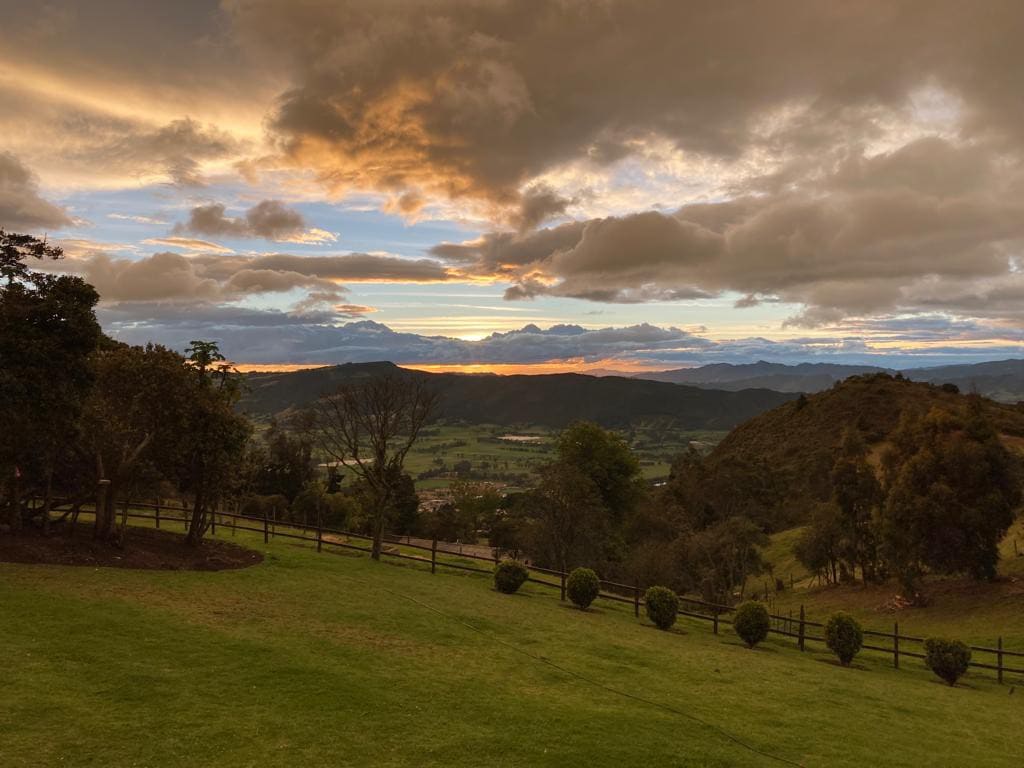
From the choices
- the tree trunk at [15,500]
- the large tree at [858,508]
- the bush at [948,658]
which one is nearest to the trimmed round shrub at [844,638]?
the bush at [948,658]

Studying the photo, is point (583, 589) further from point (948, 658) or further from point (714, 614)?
point (948, 658)

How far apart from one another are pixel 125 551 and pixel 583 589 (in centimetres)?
1974

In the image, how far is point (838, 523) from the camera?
1781 inches

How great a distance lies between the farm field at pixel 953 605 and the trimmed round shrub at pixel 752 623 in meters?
13.5

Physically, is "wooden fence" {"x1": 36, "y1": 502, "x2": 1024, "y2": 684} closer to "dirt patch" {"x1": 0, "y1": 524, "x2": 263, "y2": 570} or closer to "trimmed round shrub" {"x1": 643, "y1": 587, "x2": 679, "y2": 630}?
"trimmed round shrub" {"x1": 643, "y1": 587, "x2": 679, "y2": 630}

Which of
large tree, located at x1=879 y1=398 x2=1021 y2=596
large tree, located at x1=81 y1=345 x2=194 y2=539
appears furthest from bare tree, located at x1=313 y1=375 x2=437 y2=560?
large tree, located at x1=879 y1=398 x2=1021 y2=596

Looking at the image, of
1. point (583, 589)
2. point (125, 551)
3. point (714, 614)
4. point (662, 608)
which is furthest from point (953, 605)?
point (125, 551)

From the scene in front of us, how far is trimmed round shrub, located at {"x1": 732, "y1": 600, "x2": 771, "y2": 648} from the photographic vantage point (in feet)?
82.5

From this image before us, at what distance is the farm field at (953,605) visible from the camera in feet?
103

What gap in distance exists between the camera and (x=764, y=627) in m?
25.1

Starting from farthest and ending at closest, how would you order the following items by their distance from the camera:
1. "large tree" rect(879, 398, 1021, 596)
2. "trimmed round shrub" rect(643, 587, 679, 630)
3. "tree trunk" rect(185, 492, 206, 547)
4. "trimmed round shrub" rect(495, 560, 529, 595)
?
"large tree" rect(879, 398, 1021, 596), "trimmed round shrub" rect(495, 560, 529, 595), "tree trunk" rect(185, 492, 206, 547), "trimmed round shrub" rect(643, 587, 679, 630)

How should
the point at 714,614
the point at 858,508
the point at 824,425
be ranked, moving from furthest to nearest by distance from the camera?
the point at 824,425 → the point at 858,508 → the point at 714,614

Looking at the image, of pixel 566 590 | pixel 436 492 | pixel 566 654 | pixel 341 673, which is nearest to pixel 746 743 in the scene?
pixel 566 654

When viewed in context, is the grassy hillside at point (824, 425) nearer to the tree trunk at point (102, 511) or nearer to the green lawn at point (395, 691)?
the green lawn at point (395, 691)
